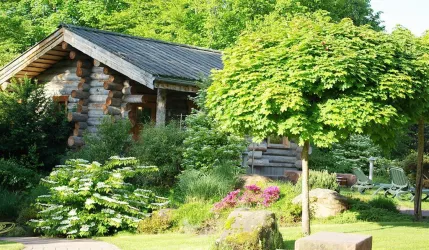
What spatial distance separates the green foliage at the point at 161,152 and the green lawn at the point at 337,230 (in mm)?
4395

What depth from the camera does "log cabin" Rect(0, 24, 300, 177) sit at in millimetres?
18781

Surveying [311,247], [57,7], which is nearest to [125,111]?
[311,247]

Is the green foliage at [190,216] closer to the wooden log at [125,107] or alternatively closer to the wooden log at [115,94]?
the wooden log at [125,107]

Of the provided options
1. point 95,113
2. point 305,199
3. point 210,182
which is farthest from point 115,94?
point 305,199

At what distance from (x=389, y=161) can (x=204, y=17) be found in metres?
14.4

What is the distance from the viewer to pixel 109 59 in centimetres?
1912

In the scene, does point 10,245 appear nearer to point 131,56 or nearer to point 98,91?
point 131,56

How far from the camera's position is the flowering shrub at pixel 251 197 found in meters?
14.6

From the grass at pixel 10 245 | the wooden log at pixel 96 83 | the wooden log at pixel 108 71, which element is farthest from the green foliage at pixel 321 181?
the grass at pixel 10 245

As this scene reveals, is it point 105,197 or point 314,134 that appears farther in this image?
point 105,197

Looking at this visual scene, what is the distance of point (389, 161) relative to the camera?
95.1 feet

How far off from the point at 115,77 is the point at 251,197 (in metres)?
6.87

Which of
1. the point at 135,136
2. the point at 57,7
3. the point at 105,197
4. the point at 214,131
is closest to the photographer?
the point at 105,197

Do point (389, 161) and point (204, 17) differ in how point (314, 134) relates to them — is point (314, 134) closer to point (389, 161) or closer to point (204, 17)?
point (389, 161)
